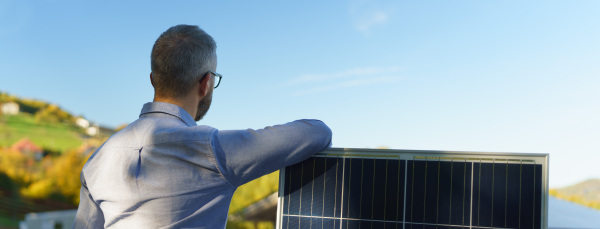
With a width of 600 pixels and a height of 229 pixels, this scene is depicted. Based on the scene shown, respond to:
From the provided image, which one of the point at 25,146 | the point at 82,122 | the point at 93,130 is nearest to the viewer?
the point at 25,146

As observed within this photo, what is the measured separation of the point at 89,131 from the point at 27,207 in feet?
12.4

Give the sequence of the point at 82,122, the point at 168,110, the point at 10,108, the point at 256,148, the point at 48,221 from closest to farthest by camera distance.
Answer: the point at 256,148 → the point at 168,110 → the point at 48,221 → the point at 10,108 → the point at 82,122

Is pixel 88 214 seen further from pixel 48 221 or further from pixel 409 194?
pixel 48 221

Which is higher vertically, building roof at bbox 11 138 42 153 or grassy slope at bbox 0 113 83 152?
grassy slope at bbox 0 113 83 152

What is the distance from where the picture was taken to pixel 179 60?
1.67m

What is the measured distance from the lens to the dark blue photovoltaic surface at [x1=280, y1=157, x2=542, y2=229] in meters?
2.12

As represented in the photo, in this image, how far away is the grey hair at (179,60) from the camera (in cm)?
168

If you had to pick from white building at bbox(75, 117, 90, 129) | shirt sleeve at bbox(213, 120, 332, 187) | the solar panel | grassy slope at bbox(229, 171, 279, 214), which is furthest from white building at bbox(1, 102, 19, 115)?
shirt sleeve at bbox(213, 120, 332, 187)

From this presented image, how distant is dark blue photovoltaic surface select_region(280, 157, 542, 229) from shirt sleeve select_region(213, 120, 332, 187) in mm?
608

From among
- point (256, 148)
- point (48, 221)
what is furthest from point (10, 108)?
point (256, 148)

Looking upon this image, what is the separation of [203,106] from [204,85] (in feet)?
0.33

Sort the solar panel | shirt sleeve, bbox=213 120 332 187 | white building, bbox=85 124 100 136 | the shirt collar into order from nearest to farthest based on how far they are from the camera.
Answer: shirt sleeve, bbox=213 120 332 187
the shirt collar
the solar panel
white building, bbox=85 124 100 136

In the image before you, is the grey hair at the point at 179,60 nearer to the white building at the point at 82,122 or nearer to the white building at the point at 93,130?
the white building at the point at 93,130

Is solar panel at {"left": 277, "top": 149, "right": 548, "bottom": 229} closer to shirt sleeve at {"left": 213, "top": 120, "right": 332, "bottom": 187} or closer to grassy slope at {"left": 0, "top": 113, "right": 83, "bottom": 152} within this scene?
shirt sleeve at {"left": 213, "top": 120, "right": 332, "bottom": 187}
